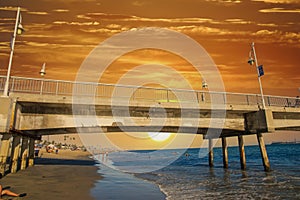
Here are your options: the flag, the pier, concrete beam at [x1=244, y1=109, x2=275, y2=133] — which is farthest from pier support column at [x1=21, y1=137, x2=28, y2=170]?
the flag

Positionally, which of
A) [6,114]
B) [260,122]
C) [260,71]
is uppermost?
[260,71]

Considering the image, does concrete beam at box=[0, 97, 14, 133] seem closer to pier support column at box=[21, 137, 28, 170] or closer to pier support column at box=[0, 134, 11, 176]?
pier support column at box=[0, 134, 11, 176]

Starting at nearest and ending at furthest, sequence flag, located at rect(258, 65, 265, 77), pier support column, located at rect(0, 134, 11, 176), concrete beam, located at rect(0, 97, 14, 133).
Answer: concrete beam, located at rect(0, 97, 14, 133), pier support column, located at rect(0, 134, 11, 176), flag, located at rect(258, 65, 265, 77)

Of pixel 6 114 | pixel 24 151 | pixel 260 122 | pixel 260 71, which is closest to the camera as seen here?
pixel 6 114

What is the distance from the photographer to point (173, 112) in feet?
60.8

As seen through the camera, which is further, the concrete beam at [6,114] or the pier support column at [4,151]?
the pier support column at [4,151]

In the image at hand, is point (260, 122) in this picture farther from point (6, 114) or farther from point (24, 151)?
point (24, 151)

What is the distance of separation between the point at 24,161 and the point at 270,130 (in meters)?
22.4

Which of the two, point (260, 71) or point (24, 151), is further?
point (260, 71)

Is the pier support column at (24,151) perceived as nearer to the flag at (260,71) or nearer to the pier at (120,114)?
the pier at (120,114)

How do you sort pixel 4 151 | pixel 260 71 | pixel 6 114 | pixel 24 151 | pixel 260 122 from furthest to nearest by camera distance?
pixel 260 71 < pixel 24 151 < pixel 260 122 < pixel 4 151 < pixel 6 114

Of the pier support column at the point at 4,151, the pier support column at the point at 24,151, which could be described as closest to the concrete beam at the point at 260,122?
the pier support column at the point at 4,151

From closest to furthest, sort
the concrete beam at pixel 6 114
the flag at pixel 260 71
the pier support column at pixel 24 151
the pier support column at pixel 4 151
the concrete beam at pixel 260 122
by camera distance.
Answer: the concrete beam at pixel 6 114
the pier support column at pixel 4 151
the concrete beam at pixel 260 122
the pier support column at pixel 24 151
the flag at pixel 260 71

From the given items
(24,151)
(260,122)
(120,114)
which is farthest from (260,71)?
(24,151)
